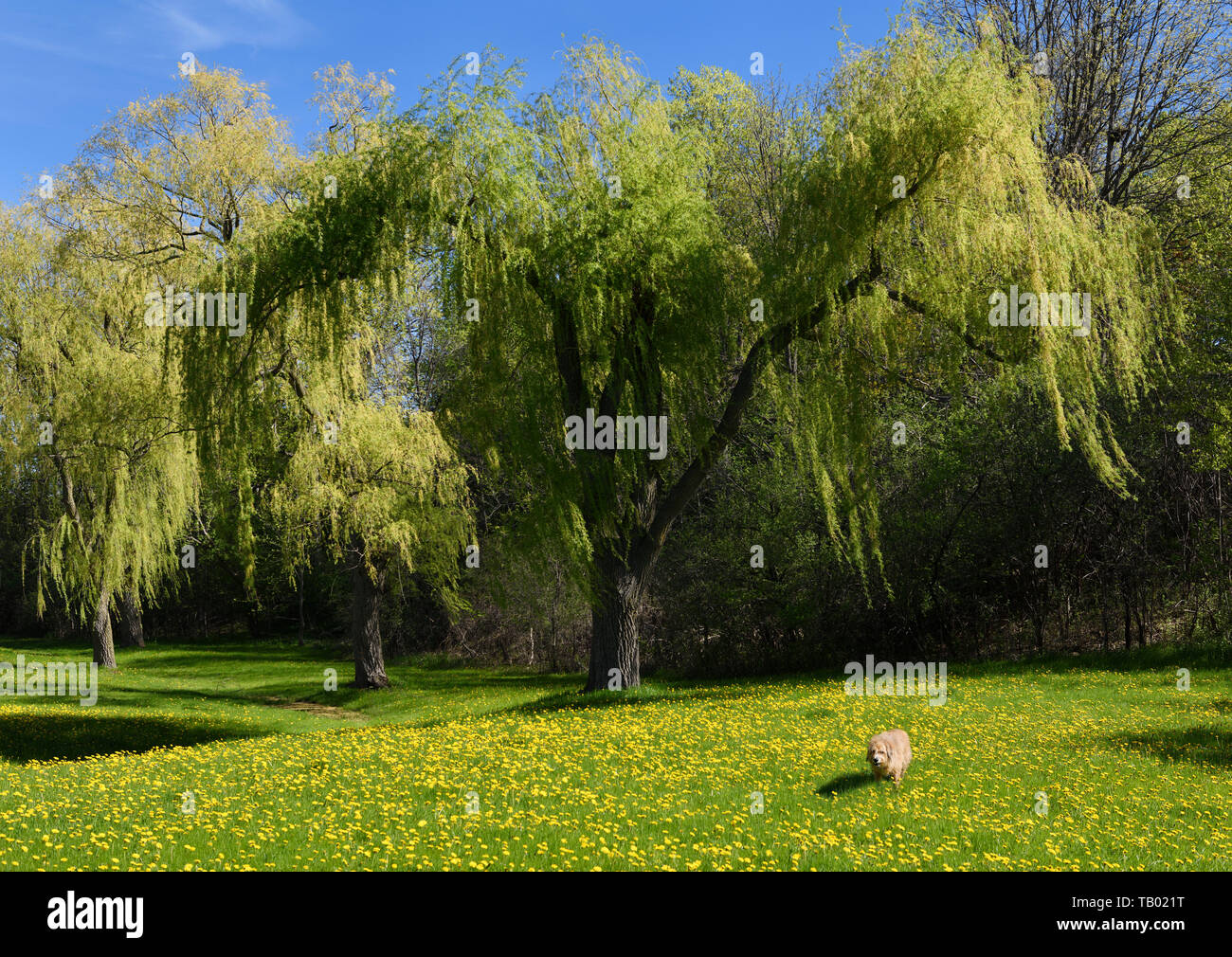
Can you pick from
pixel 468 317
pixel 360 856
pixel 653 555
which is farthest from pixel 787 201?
pixel 360 856

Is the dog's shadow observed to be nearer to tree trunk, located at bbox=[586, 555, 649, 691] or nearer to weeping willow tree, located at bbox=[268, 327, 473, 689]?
tree trunk, located at bbox=[586, 555, 649, 691]

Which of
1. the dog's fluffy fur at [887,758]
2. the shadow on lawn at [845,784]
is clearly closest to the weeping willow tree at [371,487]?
the shadow on lawn at [845,784]

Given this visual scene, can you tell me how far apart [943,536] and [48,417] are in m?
22.8

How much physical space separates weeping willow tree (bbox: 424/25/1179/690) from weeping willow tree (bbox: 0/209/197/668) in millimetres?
11607

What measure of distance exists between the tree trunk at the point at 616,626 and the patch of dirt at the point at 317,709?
680 cm

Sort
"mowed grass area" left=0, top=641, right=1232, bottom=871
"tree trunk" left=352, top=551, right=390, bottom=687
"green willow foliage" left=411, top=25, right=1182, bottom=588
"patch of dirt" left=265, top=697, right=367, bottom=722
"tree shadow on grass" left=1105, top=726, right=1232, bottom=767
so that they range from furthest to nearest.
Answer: "tree trunk" left=352, top=551, right=390, bottom=687 → "patch of dirt" left=265, top=697, right=367, bottom=722 → "green willow foliage" left=411, top=25, right=1182, bottom=588 → "tree shadow on grass" left=1105, top=726, right=1232, bottom=767 → "mowed grass area" left=0, top=641, right=1232, bottom=871

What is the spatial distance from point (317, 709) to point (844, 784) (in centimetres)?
1621

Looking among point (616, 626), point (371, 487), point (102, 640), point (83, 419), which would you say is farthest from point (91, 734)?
point (102, 640)

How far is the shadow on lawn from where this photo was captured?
29.9 ft

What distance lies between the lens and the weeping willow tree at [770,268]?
45.6 ft

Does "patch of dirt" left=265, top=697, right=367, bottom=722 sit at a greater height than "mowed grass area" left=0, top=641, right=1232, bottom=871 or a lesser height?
lesser

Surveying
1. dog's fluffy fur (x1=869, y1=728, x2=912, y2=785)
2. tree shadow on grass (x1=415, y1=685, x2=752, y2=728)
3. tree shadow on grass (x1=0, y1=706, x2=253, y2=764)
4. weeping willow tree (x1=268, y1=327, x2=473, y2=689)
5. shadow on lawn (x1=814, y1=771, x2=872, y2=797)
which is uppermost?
weeping willow tree (x1=268, y1=327, x2=473, y2=689)

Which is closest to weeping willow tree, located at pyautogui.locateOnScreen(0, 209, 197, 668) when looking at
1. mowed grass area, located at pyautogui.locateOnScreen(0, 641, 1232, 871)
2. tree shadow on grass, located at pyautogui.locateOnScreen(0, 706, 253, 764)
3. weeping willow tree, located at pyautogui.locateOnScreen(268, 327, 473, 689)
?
weeping willow tree, located at pyautogui.locateOnScreen(268, 327, 473, 689)

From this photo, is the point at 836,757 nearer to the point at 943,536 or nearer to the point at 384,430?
the point at 943,536
